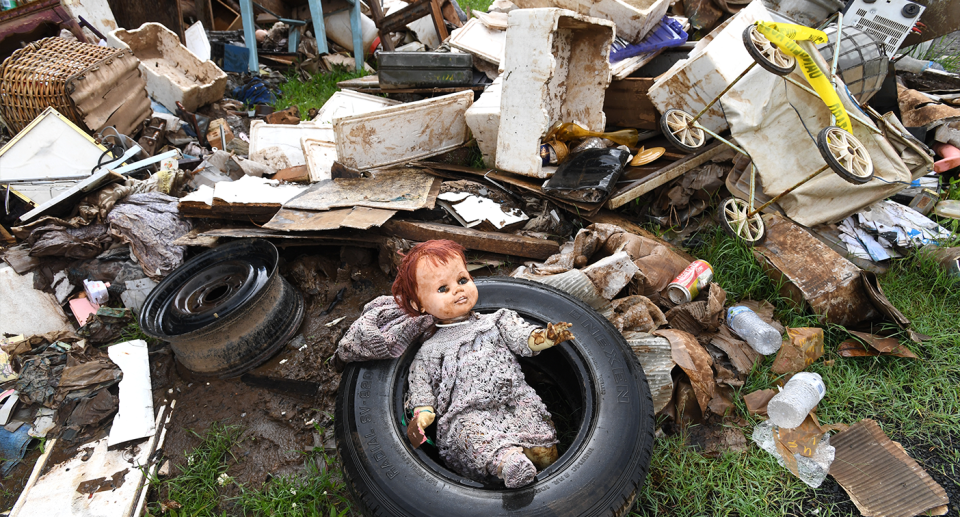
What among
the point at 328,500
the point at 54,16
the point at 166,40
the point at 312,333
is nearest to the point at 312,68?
the point at 166,40

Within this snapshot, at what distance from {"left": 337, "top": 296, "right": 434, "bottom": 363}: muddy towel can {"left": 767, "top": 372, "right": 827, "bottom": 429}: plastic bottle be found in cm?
171

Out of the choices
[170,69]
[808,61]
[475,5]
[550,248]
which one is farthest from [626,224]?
[170,69]

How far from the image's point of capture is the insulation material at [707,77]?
134 inches

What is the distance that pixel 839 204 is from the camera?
3.09 metres

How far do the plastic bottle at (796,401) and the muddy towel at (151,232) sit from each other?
3.68 meters

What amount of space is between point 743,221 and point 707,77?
1.03m

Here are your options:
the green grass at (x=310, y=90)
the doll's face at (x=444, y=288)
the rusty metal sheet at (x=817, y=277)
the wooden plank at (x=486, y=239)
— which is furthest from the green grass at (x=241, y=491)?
the green grass at (x=310, y=90)

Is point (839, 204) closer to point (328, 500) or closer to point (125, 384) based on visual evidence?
point (328, 500)

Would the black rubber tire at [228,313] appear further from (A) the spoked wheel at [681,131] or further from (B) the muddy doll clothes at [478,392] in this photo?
(A) the spoked wheel at [681,131]

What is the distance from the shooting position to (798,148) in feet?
10.5

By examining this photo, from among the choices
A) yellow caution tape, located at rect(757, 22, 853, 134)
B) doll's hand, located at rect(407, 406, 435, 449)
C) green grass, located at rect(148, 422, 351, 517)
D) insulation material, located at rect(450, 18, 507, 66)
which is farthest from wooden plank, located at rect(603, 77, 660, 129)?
green grass, located at rect(148, 422, 351, 517)

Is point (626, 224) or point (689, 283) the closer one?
point (689, 283)

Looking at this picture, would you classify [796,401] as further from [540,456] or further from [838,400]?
[540,456]

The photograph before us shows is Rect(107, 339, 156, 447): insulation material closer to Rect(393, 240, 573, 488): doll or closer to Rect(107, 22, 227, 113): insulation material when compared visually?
Rect(393, 240, 573, 488): doll
